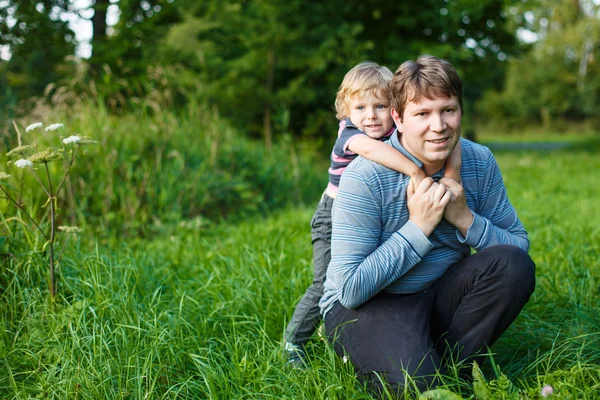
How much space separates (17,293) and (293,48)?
6911 millimetres

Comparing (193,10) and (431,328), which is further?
(193,10)

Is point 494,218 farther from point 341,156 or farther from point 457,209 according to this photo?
point 341,156

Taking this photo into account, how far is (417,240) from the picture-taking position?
2.04 m

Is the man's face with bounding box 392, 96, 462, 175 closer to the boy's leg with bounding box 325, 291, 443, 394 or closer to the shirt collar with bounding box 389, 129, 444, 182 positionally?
the shirt collar with bounding box 389, 129, 444, 182

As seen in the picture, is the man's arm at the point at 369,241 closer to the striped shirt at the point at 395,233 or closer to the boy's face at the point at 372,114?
the striped shirt at the point at 395,233

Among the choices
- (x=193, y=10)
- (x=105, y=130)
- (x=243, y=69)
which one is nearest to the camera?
(x=105, y=130)

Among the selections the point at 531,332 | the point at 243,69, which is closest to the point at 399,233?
the point at 531,332

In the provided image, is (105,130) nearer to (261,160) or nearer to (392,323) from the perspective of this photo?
(261,160)

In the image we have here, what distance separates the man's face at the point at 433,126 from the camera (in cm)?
201

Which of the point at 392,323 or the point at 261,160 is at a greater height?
the point at 392,323

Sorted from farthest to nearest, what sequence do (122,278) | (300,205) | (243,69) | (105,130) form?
(243,69) < (300,205) < (105,130) < (122,278)

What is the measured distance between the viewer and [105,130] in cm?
521

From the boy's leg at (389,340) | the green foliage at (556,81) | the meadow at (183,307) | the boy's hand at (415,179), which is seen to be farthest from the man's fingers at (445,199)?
the green foliage at (556,81)

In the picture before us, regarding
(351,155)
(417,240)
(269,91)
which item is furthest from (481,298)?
(269,91)
